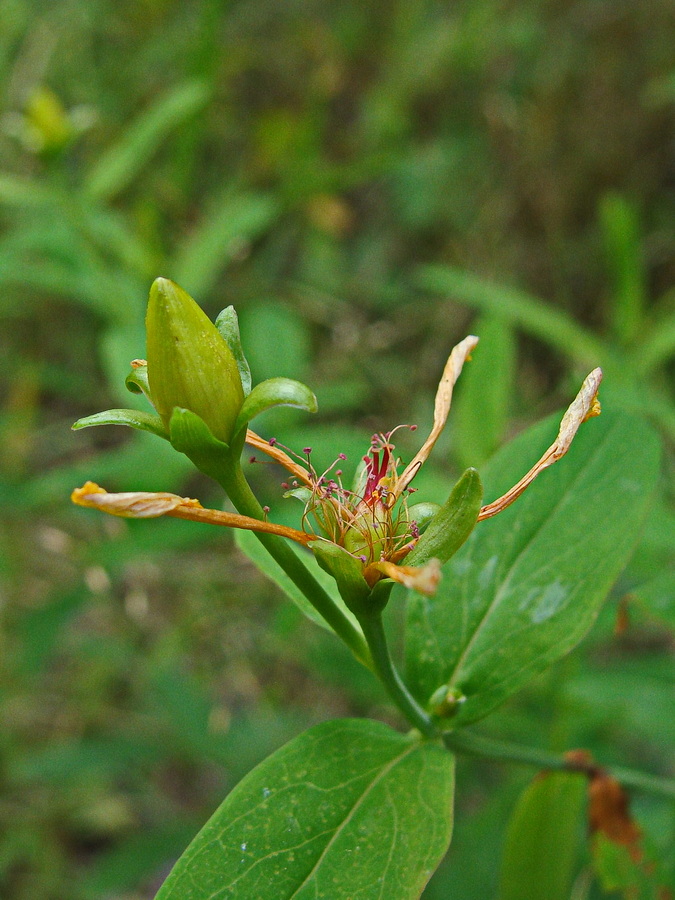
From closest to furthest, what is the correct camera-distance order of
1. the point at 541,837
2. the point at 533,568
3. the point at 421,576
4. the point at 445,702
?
the point at 421,576 → the point at 445,702 → the point at 533,568 → the point at 541,837

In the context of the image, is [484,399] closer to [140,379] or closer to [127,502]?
[140,379]

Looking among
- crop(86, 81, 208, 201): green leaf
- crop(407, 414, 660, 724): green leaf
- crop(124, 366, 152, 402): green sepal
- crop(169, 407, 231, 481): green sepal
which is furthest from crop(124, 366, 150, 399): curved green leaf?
crop(86, 81, 208, 201): green leaf

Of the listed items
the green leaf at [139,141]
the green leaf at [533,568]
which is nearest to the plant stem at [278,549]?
the green leaf at [533,568]

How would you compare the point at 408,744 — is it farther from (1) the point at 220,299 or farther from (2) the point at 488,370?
(1) the point at 220,299

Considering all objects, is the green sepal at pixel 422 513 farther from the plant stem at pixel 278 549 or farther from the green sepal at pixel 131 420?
the green sepal at pixel 131 420

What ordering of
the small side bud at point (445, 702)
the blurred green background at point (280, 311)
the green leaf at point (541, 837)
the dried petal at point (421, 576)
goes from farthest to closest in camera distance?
the blurred green background at point (280, 311)
the green leaf at point (541, 837)
the small side bud at point (445, 702)
the dried petal at point (421, 576)

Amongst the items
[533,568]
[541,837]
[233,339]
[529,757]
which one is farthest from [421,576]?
[541,837]
